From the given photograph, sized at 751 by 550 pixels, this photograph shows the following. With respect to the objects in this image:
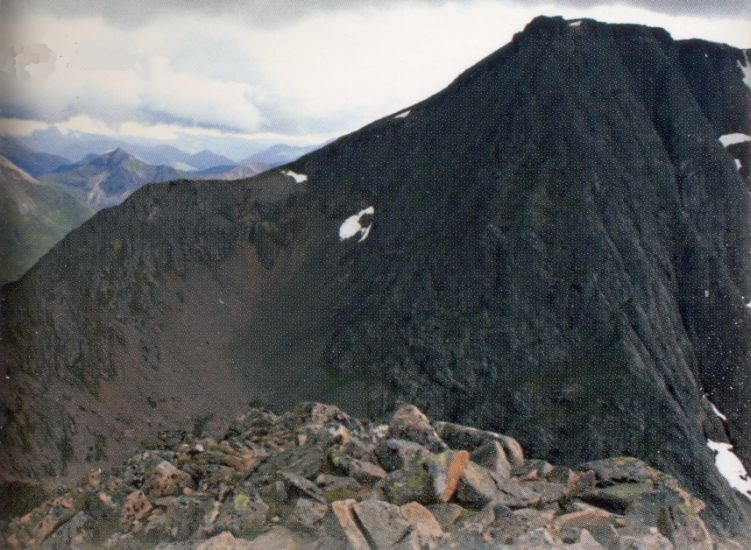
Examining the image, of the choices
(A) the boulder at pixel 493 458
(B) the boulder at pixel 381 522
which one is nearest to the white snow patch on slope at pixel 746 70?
(A) the boulder at pixel 493 458

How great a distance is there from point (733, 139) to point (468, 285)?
254 feet

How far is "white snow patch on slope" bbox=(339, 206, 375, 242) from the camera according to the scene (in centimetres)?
11994

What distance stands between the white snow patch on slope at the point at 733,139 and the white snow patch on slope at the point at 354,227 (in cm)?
7739

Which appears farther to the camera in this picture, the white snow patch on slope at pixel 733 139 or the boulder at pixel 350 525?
the white snow patch on slope at pixel 733 139

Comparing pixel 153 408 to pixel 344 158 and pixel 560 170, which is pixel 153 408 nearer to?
pixel 344 158

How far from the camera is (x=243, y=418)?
98.3 ft

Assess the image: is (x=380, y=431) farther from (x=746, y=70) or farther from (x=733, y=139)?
(x=746, y=70)

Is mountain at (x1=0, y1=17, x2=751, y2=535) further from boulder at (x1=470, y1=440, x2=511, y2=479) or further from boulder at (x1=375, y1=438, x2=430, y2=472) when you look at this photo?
boulder at (x1=375, y1=438, x2=430, y2=472)

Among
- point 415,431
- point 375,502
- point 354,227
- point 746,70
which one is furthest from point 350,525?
point 746,70

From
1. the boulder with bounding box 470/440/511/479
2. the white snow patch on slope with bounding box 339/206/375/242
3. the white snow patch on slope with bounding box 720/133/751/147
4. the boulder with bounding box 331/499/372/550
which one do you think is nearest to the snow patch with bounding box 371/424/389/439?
the boulder with bounding box 470/440/511/479

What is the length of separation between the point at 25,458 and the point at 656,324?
89.6 meters

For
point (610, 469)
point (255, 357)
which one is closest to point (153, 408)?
point (255, 357)

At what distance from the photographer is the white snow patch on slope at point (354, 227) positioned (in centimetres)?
11994

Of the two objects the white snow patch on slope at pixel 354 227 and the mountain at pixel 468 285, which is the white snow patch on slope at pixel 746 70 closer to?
the mountain at pixel 468 285
